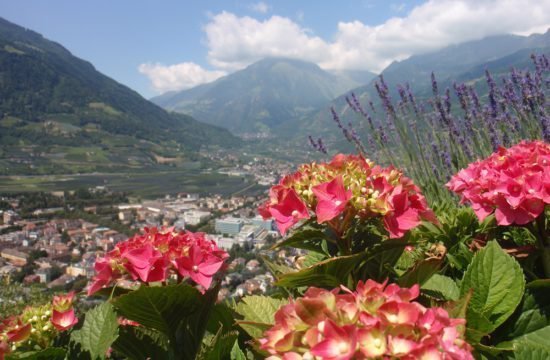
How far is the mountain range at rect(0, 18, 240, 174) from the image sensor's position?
110 meters

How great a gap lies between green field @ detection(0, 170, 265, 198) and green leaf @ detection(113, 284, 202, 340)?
7721 centimetres

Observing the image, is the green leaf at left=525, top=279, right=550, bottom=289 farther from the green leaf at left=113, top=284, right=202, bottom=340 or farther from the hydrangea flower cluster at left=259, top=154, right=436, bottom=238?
the green leaf at left=113, top=284, right=202, bottom=340

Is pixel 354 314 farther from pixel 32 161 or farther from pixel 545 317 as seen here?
pixel 32 161

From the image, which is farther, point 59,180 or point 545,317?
point 59,180

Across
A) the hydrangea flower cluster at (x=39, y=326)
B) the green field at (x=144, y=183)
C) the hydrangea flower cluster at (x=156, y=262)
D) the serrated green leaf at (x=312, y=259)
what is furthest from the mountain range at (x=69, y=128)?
the serrated green leaf at (x=312, y=259)

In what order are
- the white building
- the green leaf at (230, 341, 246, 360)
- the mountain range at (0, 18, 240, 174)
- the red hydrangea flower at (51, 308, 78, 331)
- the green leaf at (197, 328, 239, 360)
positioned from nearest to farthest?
the green leaf at (197, 328, 239, 360) < the green leaf at (230, 341, 246, 360) < the red hydrangea flower at (51, 308, 78, 331) < the white building < the mountain range at (0, 18, 240, 174)

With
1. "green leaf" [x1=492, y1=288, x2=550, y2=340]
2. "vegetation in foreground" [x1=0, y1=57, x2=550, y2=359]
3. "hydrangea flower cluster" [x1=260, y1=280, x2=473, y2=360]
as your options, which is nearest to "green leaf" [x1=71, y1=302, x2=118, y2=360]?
"vegetation in foreground" [x1=0, y1=57, x2=550, y2=359]

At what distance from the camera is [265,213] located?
1.62 meters

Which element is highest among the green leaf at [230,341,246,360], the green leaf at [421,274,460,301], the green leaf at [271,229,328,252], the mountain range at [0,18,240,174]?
the mountain range at [0,18,240,174]

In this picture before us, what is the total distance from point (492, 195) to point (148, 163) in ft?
402

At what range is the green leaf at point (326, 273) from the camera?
48.8 inches

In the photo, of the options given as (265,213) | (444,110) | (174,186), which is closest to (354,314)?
(265,213)

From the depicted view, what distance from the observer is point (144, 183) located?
304ft

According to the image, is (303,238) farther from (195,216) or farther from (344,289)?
(195,216)
